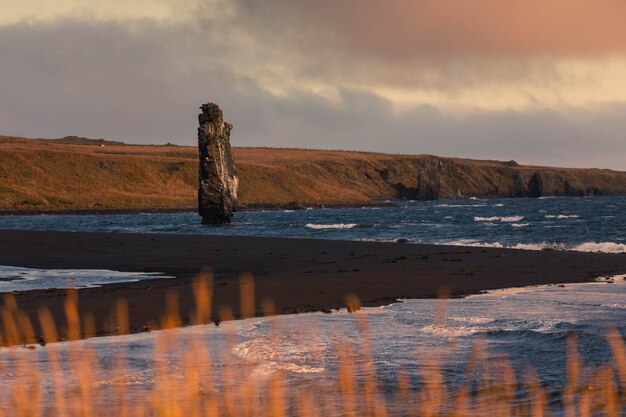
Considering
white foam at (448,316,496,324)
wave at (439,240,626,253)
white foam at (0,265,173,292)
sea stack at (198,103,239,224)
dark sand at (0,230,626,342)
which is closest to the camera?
white foam at (448,316,496,324)

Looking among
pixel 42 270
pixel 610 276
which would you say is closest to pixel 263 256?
pixel 42 270

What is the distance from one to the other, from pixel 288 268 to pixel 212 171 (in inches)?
1707

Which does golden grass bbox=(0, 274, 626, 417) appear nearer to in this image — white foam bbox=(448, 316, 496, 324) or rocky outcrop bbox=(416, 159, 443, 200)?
white foam bbox=(448, 316, 496, 324)

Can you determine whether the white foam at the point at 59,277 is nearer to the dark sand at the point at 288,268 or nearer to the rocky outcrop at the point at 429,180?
the dark sand at the point at 288,268

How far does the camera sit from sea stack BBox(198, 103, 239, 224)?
6894 centimetres

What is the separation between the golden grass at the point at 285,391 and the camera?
875cm

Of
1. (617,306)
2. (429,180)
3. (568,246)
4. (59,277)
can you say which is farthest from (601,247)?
(429,180)

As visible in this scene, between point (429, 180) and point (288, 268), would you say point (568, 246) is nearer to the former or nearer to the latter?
point (288, 268)

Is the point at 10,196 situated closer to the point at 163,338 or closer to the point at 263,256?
the point at 263,256

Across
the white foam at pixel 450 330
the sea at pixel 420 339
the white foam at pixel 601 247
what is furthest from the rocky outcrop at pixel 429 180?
the white foam at pixel 450 330

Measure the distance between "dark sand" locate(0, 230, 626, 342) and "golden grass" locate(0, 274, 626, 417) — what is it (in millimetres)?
3496

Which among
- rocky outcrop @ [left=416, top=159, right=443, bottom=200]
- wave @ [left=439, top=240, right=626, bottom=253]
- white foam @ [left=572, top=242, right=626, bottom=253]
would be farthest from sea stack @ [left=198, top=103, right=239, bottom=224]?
rocky outcrop @ [left=416, top=159, right=443, bottom=200]

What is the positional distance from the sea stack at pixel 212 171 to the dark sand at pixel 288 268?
908 inches

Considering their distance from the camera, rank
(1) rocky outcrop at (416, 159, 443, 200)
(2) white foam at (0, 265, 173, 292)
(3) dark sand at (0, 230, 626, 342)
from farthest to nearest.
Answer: (1) rocky outcrop at (416, 159, 443, 200), (2) white foam at (0, 265, 173, 292), (3) dark sand at (0, 230, 626, 342)
